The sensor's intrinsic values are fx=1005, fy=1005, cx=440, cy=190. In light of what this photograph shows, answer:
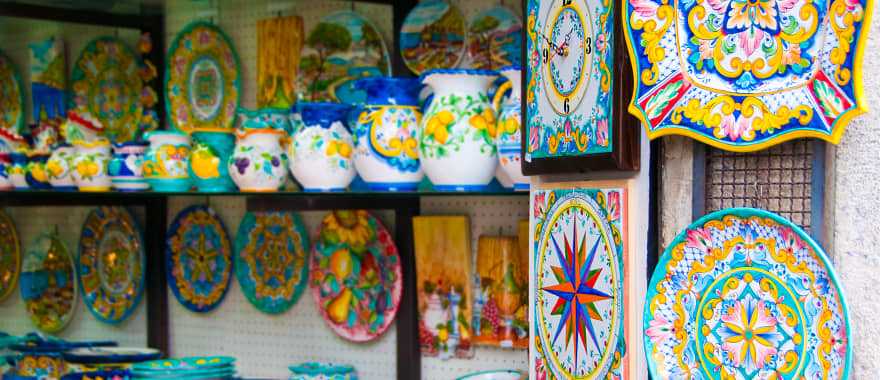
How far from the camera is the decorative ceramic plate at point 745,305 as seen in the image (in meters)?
1.14

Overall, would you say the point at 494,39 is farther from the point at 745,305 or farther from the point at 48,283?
the point at 48,283

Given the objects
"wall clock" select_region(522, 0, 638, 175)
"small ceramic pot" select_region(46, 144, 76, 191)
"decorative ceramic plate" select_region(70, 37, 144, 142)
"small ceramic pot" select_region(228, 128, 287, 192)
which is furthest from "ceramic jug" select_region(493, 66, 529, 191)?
"decorative ceramic plate" select_region(70, 37, 144, 142)

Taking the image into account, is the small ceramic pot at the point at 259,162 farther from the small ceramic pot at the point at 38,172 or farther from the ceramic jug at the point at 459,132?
the small ceramic pot at the point at 38,172

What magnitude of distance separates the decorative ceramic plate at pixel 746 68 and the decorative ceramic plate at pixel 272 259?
4.92ft

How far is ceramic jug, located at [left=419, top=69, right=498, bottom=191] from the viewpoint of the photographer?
70.1 inches

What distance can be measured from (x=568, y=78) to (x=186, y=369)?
1353 mm

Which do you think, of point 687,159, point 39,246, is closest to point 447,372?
point 687,159

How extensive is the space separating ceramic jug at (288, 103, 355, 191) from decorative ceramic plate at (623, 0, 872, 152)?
853 millimetres

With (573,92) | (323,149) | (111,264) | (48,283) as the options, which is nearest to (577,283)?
(573,92)

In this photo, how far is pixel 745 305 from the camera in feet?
3.96

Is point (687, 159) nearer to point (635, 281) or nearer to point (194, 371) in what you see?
point (635, 281)

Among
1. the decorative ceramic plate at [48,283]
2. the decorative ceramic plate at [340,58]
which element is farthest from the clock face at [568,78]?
the decorative ceramic plate at [48,283]

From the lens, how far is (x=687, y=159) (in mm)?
1282

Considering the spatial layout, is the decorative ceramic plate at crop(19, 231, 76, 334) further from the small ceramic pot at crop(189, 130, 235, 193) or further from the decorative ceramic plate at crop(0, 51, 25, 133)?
the small ceramic pot at crop(189, 130, 235, 193)
